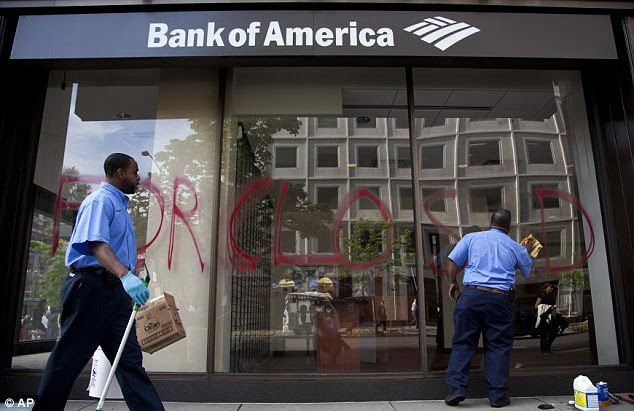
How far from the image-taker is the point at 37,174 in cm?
507

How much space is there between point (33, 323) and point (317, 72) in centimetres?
415

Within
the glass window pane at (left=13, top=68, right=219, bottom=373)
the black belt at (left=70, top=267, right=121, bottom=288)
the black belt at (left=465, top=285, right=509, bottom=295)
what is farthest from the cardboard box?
the black belt at (left=465, top=285, right=509, bottom=295)

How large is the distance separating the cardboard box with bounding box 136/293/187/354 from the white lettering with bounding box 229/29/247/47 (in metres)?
2.47

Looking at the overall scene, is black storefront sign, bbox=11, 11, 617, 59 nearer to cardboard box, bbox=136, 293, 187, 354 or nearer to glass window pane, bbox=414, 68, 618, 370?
glass window pane, bbox=414, 68, 618, 370

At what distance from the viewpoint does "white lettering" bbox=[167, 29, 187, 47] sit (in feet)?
14.6

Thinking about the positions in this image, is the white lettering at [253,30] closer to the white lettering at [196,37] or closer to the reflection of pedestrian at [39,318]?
the white lettering at [196,37]

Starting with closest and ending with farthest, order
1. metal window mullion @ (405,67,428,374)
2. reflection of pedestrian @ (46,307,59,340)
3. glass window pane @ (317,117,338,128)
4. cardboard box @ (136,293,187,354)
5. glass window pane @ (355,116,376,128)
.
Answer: cardboard box @ (136,293,187,354), metal window mullion @ (405,67,428,374), reflection of pedestrian @ (46,307,59,340), glass window pane @ (317,117,338,128), glass window pane @ (355,116,376,128)

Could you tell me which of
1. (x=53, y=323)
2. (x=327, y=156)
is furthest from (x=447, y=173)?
(x=53, y=323)

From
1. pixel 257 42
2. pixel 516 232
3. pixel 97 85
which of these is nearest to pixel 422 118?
pixel 516 232

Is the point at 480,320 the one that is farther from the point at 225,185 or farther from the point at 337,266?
the point at 225,185

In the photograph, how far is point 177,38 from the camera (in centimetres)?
446

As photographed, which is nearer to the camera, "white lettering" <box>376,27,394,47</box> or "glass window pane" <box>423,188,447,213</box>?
"white lettering" <box>376,27,394,47</box>

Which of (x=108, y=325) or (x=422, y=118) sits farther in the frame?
(x=422, y=118)

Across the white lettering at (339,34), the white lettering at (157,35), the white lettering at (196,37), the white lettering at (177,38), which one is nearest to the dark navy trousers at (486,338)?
the white lettering at (339,34)
